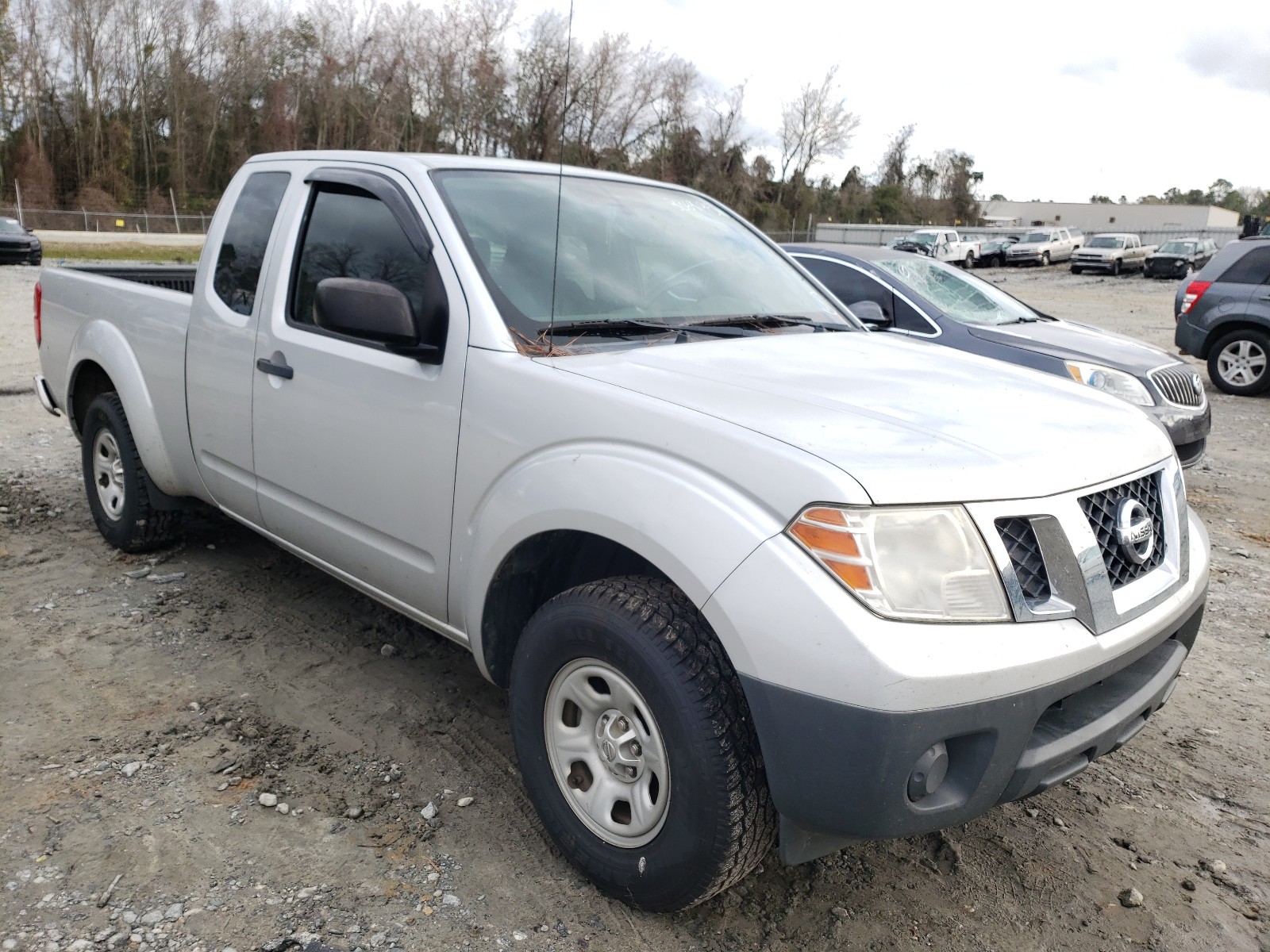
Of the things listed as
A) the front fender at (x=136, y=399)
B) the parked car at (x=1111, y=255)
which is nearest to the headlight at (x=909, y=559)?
the front fender at (x=136, y=399)

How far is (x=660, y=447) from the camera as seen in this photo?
91.6 inches

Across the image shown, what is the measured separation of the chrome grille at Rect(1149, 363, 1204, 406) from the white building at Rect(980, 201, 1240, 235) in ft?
277

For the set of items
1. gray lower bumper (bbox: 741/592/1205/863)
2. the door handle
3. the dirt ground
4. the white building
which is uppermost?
the white building

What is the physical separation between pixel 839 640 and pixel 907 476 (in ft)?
1.25

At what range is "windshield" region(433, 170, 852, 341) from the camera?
3.03 meters

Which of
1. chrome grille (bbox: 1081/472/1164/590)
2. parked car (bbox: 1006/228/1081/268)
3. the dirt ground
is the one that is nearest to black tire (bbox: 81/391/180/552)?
the dirt ground

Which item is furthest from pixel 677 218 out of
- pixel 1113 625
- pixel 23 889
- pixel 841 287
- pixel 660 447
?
pixel 841 287

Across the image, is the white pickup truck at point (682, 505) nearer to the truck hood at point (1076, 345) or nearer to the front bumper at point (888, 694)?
the front bumper at point (888, 694)

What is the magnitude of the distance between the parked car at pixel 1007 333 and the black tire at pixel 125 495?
428cm

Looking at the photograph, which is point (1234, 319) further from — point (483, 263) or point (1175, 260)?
point (1175, 260)

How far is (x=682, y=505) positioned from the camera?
2.22 meters

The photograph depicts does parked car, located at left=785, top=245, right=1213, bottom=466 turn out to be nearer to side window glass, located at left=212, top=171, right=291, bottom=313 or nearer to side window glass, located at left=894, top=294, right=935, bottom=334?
side window glass, located at left=894, top=294, right=935, bottom=334

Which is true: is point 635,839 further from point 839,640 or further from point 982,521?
point 982,521

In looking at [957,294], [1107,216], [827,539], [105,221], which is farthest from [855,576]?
[1107,216]
